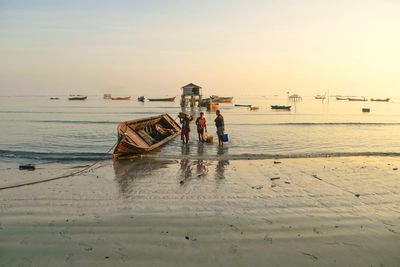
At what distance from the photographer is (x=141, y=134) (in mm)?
19000

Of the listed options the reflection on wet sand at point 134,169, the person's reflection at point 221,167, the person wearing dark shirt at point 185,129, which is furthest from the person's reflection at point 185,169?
the person wearing dark shirt at point 185,129

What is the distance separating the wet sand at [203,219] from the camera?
5.34 m

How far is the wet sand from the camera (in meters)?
5.34

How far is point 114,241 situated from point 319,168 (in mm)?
8942

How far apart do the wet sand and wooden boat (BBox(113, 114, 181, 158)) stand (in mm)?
3067

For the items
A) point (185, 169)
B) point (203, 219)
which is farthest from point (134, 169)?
point (203, 219)

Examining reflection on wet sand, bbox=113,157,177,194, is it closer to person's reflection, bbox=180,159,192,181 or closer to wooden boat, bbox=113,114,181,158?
person's reflection, bbox=180,159,192,181

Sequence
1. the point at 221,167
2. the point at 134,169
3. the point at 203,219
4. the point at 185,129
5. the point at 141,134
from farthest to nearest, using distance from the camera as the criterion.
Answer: the point at 185,129
the point at 141,134
the point at 221,167
the point at 134,169
the point at 203,219

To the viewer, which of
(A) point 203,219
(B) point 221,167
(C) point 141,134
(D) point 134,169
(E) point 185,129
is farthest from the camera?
(E) point 185,129

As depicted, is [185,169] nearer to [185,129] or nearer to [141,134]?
[141,134]

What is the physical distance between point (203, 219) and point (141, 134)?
40.7 feet

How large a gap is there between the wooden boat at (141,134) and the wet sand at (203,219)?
3067 millimetres

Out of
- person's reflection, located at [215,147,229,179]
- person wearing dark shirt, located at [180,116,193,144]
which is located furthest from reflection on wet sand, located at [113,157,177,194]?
person wearing dark shirt, located at [180,116,193,144]

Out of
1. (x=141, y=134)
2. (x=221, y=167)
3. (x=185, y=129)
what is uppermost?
(x=185, y=129)
